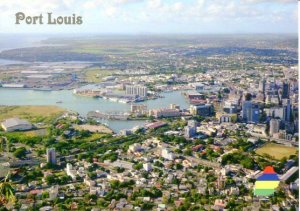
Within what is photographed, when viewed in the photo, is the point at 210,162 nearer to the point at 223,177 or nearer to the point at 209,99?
the point at 223,177

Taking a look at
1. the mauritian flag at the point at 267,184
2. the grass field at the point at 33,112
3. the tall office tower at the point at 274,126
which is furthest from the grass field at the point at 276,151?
the grass field at the point at 33,112

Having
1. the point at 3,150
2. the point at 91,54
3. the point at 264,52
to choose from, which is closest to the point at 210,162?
the point at 3,150

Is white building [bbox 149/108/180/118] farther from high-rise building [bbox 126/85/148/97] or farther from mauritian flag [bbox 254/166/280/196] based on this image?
mauritian flag [bbox 254/166/280/196]

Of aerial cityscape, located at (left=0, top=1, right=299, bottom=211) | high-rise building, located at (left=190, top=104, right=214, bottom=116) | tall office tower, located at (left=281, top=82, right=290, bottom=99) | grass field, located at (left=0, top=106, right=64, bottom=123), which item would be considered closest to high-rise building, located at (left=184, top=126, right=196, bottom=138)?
aerial cityscape, located at (left=0, top=1, right=299, bottom=211)

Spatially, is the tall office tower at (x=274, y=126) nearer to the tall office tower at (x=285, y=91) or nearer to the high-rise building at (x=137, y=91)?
the tall office tower at (x=285, y=91)

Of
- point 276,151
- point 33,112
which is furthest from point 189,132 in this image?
point 33,112

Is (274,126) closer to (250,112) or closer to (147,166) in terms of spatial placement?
(250,112)

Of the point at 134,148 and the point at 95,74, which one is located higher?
the point at 95,74
